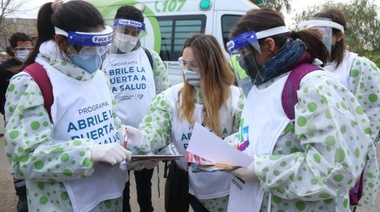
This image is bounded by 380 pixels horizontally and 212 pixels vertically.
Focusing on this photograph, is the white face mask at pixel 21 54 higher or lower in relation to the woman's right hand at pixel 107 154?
lower

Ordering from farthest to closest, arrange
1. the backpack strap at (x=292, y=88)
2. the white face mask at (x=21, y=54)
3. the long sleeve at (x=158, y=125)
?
the white face mask at (x=21, y=54) < the long sleeve at (x=158, y=125) < the backpack strap at (x=292, y=88)

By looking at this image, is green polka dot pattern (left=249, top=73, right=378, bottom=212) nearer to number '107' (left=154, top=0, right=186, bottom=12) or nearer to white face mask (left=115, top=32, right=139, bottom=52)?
white face mask (left=115, top=32, right=139, bottom=52)

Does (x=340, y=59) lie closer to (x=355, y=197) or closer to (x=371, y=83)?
(x=371, y=83)

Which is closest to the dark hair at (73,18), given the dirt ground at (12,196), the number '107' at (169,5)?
the dirt ground at (12,196)

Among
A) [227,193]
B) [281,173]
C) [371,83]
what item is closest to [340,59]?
[371,83]

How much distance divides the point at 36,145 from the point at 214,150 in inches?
30.7

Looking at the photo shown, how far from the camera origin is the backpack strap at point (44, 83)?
1709 millimetres

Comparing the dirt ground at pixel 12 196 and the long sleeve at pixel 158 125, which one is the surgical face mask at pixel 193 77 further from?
the dirt ground at pixel 12 196

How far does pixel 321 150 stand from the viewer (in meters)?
1.44

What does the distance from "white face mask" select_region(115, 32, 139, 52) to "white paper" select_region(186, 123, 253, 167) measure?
193cm

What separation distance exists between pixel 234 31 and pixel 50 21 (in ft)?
3.13

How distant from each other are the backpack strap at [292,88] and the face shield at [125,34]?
2.13m

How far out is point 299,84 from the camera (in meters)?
1.55

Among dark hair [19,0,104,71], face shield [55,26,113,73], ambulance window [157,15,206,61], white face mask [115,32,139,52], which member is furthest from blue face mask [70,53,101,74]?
ambulance window [157,15,206,61]
